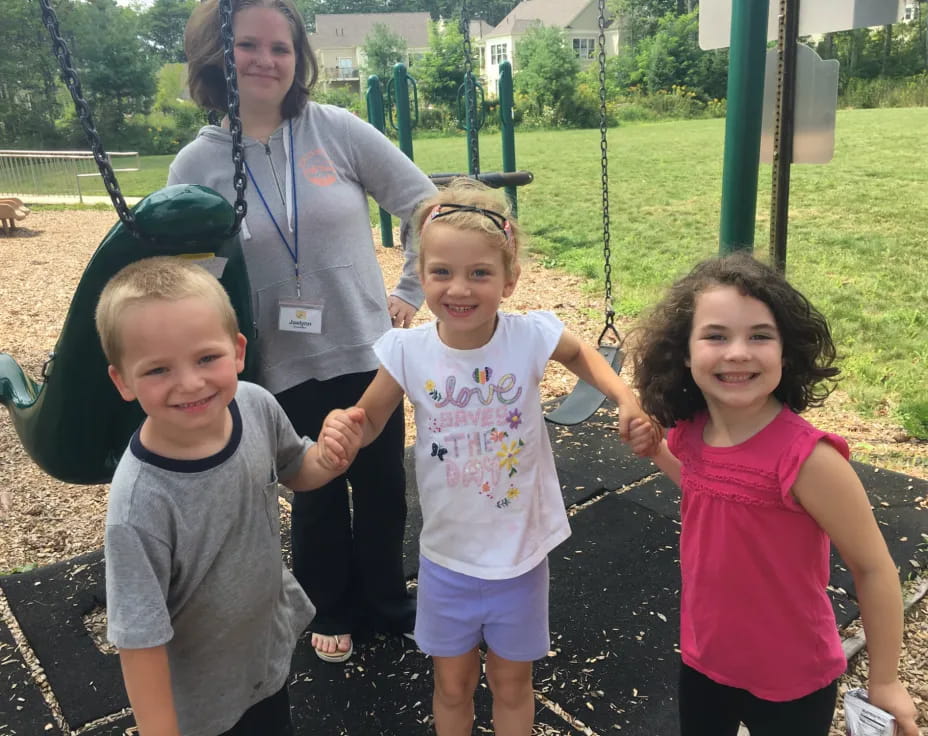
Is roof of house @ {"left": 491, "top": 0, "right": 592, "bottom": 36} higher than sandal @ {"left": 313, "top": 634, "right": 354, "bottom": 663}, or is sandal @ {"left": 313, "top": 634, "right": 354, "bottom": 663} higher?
roof of house @ {"left": 491, "top": 0, "right": 592, "bottom": 36}

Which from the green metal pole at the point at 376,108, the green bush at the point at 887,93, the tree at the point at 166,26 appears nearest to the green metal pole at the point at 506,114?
the green metal pole at the point at 376,108

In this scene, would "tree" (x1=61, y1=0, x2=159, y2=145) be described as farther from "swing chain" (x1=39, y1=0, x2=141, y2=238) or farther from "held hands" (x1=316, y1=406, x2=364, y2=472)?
"held hands" (x1=316, y1=406, x2=364, y2=472)

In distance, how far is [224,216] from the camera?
1.65 meters

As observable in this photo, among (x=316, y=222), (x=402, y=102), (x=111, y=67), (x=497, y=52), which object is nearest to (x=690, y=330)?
(x=316, y=222)

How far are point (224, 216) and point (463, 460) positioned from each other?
0.71 meters

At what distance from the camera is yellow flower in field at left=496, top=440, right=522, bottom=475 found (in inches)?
63.0

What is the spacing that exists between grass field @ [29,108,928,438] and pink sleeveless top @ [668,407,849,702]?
47 cm

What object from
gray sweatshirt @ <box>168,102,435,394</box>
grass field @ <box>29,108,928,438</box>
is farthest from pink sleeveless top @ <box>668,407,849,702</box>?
gray sweatshirt @ <box>168,102,435,394</box>

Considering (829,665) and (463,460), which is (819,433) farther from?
(463,460)

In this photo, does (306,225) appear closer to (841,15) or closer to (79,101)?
(79,101)

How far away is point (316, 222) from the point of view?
1952mm

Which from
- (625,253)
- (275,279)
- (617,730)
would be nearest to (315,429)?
(275,279)

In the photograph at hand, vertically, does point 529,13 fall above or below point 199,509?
above

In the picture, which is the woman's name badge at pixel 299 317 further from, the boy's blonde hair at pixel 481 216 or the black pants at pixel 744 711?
the black pants at pixel 744 711
